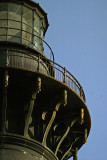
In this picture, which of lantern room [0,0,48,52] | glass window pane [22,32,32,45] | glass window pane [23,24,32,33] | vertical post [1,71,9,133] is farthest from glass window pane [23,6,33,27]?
vertical post [1,71,9,133]

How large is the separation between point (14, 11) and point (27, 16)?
2.93 ft

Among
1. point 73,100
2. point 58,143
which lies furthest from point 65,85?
point 58,143

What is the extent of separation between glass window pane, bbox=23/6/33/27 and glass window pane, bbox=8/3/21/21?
35 centimetres

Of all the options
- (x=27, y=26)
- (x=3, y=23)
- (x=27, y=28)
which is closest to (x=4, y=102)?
(x=3, y=23)

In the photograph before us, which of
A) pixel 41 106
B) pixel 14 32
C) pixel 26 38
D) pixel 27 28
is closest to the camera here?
pixel 41 106

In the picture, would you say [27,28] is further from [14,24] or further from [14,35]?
[14,35]

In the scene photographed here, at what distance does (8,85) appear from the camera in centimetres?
2881

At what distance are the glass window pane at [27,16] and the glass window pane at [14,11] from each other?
351 millimetres

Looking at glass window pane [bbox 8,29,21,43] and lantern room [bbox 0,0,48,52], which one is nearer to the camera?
glass window pane [bbox 8,29,21,43]

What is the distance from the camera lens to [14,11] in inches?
1334

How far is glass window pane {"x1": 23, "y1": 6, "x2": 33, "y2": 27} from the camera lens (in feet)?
111

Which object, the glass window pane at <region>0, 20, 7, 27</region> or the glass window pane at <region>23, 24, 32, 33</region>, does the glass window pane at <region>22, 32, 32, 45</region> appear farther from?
the glass window pane at <region>0, 20, 7, 27</region>

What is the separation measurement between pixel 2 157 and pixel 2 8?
1081 cm

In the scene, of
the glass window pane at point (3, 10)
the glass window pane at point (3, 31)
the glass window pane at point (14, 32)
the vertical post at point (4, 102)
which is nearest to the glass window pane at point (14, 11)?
the glass window pane at point (3, 10)
